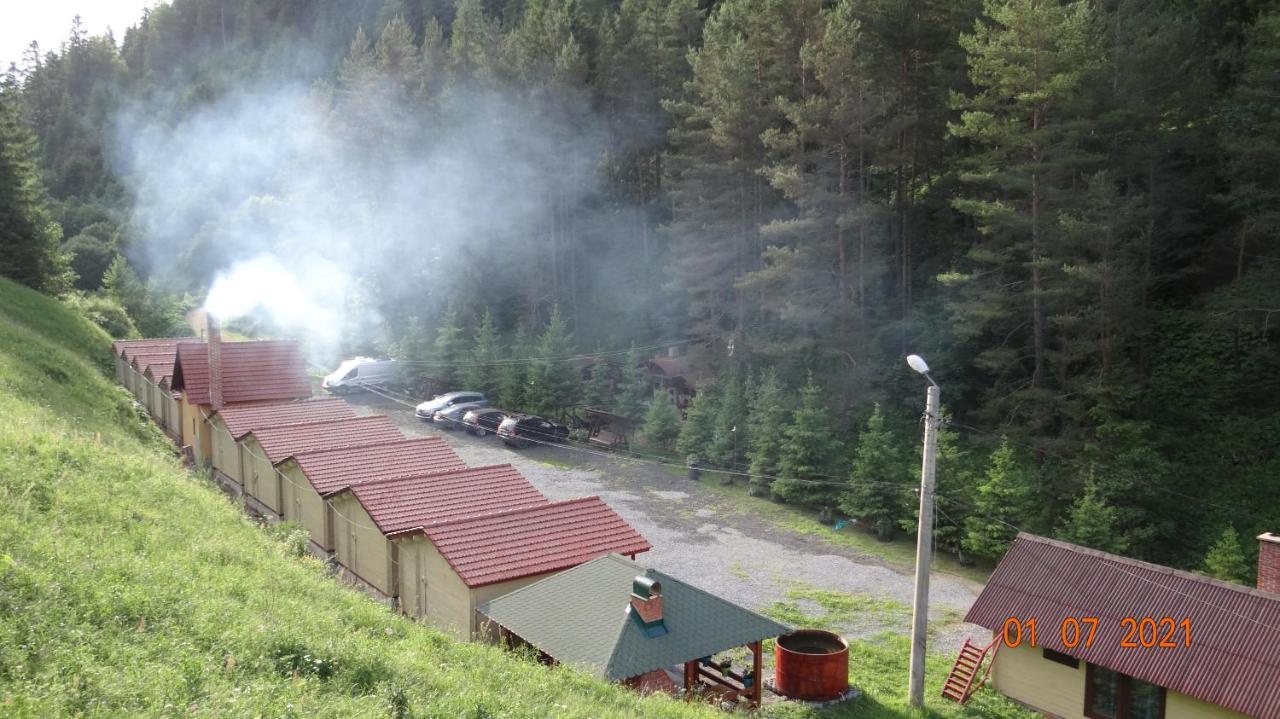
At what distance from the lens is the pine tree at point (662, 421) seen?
32.9m

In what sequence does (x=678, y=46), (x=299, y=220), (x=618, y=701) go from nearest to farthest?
(x=618, y=701) → (x=678, y=46) → (x=299, y=220)

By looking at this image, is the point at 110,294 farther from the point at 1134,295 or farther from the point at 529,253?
the point at 1134,295

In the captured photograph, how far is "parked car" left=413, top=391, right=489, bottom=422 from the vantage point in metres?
37.2

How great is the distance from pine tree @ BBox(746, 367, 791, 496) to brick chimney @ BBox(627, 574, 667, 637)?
1482 centimetres

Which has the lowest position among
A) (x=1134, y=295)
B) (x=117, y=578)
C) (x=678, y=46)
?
(x=117, y=578)

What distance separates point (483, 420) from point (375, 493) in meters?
17.2

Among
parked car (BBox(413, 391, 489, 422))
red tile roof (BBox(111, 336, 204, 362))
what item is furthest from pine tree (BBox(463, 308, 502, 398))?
red tile roof (BBox(111, 336, 204, 362))

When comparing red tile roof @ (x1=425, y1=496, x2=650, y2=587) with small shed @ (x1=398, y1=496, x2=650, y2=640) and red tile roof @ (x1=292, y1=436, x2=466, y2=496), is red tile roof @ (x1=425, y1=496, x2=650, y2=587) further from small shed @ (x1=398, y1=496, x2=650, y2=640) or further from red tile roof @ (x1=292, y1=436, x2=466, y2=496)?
red tile roof @ (x1=292, y1=436, x2=466, y2=496)

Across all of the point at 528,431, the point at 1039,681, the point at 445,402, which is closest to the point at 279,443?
the point at 528,431

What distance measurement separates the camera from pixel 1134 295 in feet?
81.1

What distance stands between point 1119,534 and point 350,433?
18.3 m

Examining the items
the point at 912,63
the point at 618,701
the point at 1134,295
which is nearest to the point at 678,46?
the point at 912,63

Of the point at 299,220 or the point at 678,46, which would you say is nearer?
the point at 678,46
